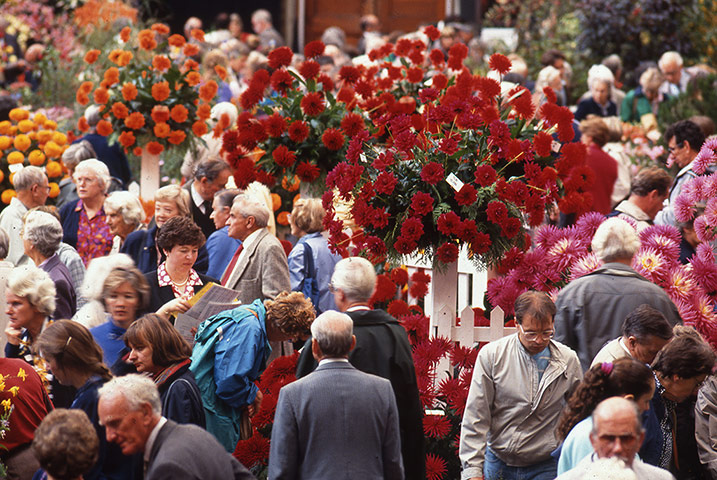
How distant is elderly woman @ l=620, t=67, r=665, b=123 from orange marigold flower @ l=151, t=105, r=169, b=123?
6.75 meters

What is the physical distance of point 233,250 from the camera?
27.2ft

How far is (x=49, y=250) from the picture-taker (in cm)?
729

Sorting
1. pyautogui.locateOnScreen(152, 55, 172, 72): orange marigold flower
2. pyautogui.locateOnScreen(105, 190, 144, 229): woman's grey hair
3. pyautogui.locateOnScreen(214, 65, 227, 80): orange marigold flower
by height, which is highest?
pyautogui.locateOnScreen(152, 55, 172, 72): orange marigold flower

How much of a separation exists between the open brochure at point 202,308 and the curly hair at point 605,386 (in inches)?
91.6

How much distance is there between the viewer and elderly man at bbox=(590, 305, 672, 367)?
5570mm

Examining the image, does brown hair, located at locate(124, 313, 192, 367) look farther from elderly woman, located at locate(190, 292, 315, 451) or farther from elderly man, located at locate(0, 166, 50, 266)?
elderly man, located at locate(0, 166, 50, 266)

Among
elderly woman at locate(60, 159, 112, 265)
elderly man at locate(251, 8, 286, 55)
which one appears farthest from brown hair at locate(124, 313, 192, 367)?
elderly man at locate(251, 8, 286, 55)

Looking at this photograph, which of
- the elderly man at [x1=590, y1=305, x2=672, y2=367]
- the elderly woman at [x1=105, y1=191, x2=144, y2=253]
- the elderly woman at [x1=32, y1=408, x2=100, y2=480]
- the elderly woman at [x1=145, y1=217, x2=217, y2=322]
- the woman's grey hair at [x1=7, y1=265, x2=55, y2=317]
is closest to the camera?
the elderly woman at [x1=32, y1=408, x2=100, y2=480]

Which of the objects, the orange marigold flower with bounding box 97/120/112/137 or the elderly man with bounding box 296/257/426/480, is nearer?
the elderly man with bounding box 296/257/426/480

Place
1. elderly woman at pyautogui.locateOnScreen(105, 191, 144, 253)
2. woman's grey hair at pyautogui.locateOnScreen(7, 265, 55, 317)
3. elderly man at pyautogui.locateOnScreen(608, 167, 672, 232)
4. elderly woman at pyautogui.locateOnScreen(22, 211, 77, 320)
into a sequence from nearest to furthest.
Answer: woman's grey hair at pyautogui.locateOnScreen(7, 265, 55, 317), elderly woman at pyautogui.locateOnScreen(22, 211, 77, 320), elderly man at pyautogui.locateOnScreen(608, 167, 672, 232), elderly woman at pyautogui.locateOnScreen(105, 191, 144, 253)

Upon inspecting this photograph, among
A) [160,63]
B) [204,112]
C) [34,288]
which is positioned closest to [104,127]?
[160,63]

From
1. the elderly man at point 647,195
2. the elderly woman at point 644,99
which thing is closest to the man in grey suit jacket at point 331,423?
the elderly man at point 647,195

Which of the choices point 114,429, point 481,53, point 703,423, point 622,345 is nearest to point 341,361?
point 114,429

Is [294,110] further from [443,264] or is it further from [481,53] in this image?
[481,53]
